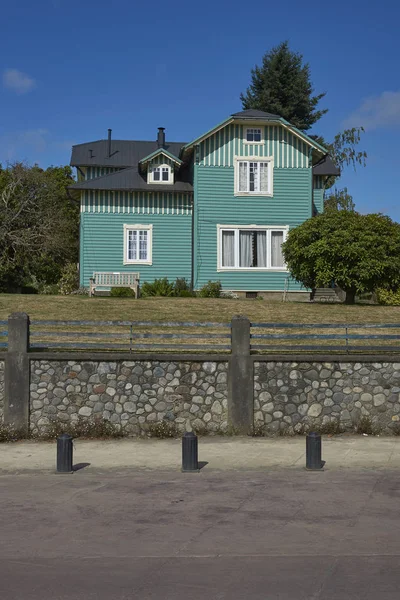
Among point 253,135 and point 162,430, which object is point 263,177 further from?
point 162,430

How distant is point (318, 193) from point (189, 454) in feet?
87.4

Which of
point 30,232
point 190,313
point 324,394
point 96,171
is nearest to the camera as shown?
point 324,394

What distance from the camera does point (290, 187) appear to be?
33.1m

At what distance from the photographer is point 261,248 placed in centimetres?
3312

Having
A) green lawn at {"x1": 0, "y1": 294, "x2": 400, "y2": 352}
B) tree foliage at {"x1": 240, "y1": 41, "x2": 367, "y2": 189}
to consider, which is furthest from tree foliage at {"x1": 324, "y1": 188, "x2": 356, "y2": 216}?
green lawn at {"x1": 0, "y1": 294, "x2": 400, "y2": 352}

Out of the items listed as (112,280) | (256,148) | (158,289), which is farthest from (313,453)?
(256,148)

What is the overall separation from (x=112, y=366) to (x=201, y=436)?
2391mm

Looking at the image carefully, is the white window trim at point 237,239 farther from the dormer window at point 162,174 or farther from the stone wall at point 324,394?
the stone wall at point 324,394

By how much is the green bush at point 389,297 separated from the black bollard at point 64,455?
18753 millimetres

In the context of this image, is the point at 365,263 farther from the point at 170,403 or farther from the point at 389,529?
the point at 389,529

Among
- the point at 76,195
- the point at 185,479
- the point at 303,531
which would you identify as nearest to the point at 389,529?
the point at 303,531

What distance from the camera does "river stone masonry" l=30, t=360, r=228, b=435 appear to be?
15.1 meters

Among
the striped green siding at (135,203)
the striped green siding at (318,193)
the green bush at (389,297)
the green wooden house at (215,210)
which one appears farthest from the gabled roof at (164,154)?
the green bush at (389,297)

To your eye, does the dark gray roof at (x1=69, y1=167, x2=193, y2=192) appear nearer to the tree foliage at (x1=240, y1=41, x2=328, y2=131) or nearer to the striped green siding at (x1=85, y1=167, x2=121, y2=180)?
the striped green siding at (x1=85, y1=167, x2=121, y2=180)
